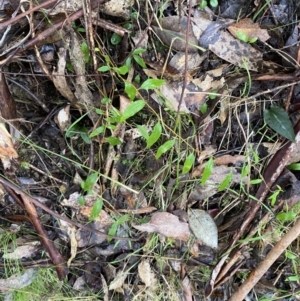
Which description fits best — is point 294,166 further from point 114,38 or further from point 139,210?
point 114,38

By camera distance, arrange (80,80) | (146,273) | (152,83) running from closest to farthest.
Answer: (152,83)
(80,80)
(146,273)

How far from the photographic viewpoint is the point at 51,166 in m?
1.32

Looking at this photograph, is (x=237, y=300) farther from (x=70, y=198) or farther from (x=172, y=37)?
(x=172, y=37)

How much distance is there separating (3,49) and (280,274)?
1.19 m

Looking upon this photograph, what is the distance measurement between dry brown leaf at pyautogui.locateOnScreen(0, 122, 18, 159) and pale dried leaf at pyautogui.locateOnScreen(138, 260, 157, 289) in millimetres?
558

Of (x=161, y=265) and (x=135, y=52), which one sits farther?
(x=161, y=265)

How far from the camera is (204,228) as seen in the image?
131cm

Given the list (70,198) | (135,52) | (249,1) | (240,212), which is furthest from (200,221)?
(249,1)

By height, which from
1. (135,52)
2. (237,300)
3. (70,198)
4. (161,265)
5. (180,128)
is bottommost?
(237,300)

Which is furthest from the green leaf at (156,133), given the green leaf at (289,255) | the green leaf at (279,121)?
the green leaf at (289,255)

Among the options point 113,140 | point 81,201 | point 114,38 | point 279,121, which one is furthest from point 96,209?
point 279,121

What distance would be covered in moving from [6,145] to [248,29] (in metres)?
0.84

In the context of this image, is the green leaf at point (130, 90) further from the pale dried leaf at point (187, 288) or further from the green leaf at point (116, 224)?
the pale dried leaf at point (187, 288)

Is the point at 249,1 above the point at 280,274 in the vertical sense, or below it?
above
